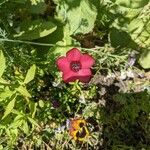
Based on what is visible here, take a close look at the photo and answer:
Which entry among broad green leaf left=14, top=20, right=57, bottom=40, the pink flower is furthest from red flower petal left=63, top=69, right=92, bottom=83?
broad green leaf left=14, top=20, right=57, bottom=40

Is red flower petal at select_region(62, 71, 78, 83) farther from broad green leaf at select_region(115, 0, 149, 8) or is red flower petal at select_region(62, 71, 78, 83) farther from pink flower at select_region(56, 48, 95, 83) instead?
broad green leaf at select_region(115, 0, 149, 8)

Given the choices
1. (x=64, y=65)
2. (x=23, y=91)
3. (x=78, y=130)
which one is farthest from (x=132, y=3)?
(x=23, y=91)

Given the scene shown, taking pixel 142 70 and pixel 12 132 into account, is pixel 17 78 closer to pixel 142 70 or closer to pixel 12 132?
pixel 12 132

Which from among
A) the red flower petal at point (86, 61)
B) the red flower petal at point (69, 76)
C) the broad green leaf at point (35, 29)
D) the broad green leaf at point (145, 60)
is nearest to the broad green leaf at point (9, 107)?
the red flower petal at point (69, 76)

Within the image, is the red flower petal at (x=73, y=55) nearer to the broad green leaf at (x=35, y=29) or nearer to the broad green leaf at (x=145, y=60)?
the broad green leaf at (x=35, y=29)

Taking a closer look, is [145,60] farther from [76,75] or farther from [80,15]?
[76,75]

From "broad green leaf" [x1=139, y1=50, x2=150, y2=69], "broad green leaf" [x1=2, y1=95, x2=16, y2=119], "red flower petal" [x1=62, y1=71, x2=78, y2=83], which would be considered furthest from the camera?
"broad green leaf" [x1=139, y1=50, x2=150, y2=69]

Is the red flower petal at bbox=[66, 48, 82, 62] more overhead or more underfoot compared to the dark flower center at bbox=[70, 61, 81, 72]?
more overhead
